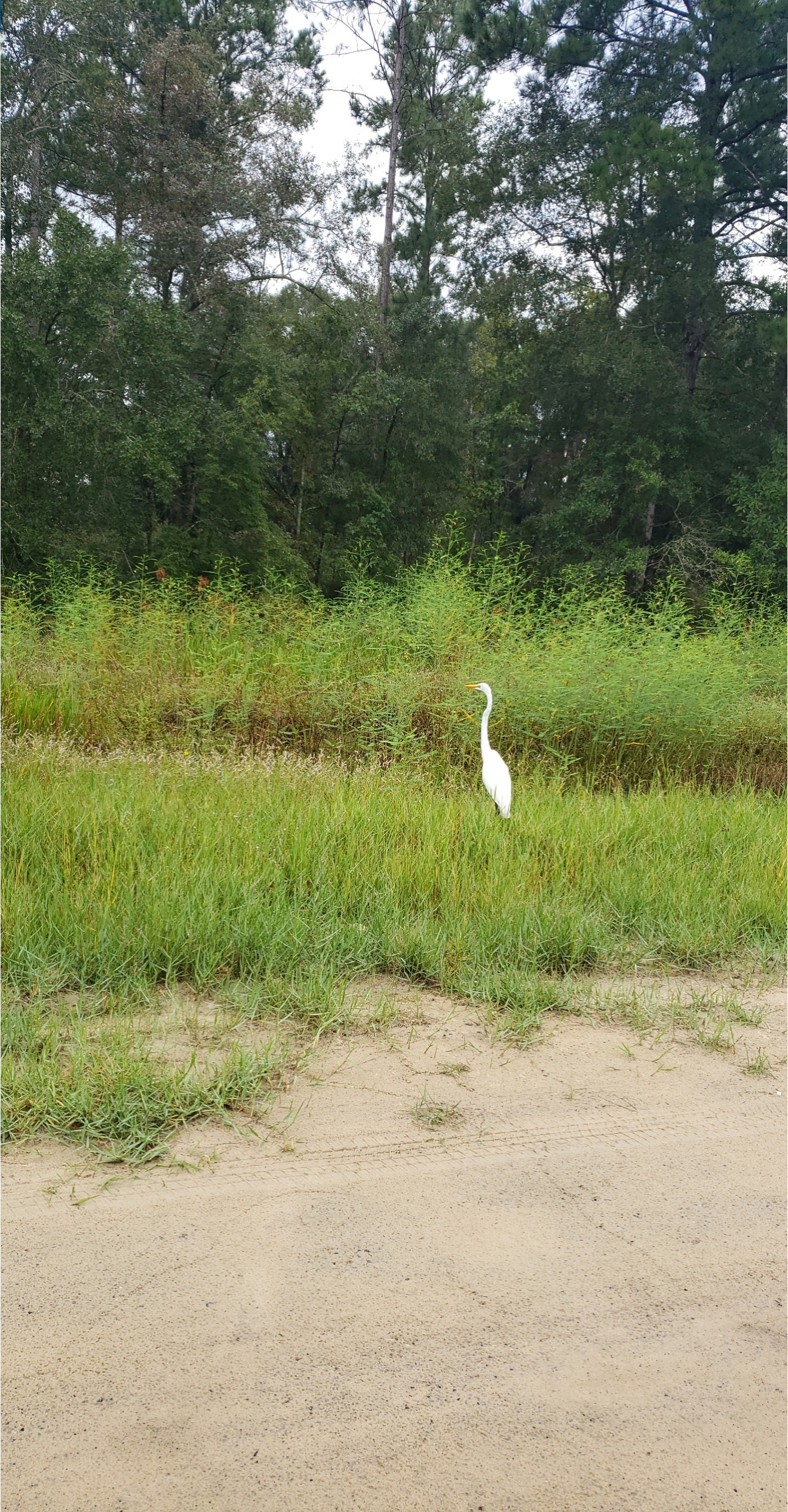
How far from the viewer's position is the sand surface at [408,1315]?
1471 millimetres

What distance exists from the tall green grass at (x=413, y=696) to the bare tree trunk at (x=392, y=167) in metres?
15.3

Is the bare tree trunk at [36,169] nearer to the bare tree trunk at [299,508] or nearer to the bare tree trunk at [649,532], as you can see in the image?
the bare tree trunk at [299,508]

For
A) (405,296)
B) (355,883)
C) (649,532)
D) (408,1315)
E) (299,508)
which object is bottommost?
(408,1315)

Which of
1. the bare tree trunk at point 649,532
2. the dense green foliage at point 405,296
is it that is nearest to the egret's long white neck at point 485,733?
the dense green foliage at point 405,296

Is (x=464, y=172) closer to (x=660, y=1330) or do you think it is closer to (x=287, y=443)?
(x=287, y=443)

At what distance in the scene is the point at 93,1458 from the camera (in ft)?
4.82

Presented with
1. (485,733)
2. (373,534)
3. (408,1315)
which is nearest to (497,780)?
(485,733)

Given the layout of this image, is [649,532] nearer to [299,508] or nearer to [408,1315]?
[299,508]

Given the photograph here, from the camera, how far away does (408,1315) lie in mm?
1764

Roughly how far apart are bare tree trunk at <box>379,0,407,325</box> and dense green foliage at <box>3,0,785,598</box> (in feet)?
0.91

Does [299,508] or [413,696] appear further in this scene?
[299,508]

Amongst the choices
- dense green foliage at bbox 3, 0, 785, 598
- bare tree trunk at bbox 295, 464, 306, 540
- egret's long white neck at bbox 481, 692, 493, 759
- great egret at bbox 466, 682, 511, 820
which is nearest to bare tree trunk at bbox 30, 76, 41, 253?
dense green foliage at bbox 3, 0, 785, 598

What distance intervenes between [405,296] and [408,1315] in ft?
75.7

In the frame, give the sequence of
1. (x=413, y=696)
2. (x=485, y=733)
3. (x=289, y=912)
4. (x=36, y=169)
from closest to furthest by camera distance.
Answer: (x=289, y=912) < (x=485, y=733) < (x=413, y=696) < (x=36, y=169)
